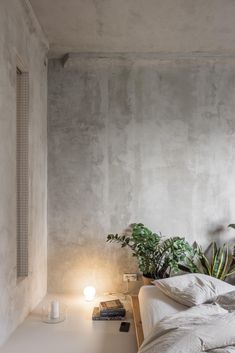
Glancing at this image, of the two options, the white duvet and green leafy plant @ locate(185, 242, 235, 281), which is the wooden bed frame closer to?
the white duvet

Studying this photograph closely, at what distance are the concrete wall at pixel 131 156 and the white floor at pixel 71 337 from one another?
2.94ft

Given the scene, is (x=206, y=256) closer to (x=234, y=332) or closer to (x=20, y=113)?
(x=234, y=332)

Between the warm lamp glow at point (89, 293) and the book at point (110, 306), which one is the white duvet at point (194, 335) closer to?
the book at point (110, 306)

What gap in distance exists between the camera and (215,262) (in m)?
3.47

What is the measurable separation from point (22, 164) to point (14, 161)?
1.12 ft

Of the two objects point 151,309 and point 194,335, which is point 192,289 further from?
point 194,335

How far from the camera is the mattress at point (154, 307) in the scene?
2222 millimetres

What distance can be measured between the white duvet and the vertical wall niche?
1448mm

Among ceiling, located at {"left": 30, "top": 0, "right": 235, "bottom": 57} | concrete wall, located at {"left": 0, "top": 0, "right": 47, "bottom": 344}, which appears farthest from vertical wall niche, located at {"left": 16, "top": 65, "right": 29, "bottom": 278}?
ceiling, located at {"left": 30, "top": 0, "right": 235, "bottom": 57}

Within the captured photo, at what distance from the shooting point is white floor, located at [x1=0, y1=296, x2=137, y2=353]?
90.0 inches

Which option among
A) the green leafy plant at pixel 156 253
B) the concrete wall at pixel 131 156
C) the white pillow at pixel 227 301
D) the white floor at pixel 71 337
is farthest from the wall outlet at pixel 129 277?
the white pillow at pixel 227 301

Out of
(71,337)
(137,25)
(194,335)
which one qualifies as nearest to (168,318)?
(194,335)

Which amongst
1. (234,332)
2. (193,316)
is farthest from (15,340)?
(234,332)

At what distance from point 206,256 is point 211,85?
1.92 metres
